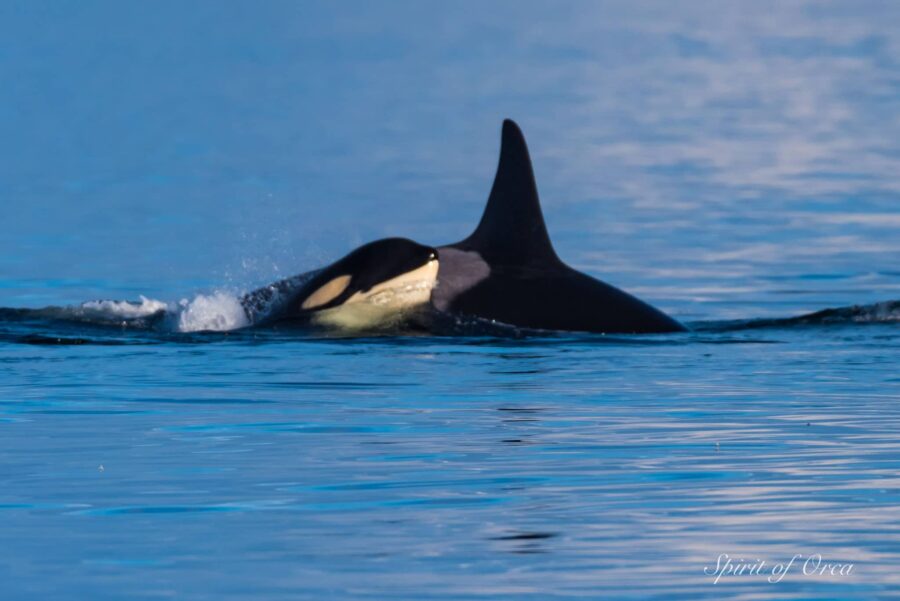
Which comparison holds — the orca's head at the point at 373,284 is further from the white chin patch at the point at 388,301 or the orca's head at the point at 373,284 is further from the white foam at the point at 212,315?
the white foam at the point at 212,315

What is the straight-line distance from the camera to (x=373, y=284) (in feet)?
56.0

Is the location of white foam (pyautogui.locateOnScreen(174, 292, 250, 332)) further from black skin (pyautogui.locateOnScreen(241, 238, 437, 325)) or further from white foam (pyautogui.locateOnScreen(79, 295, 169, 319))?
white foam (pyautogui.locateOnScreen(79, 295, 169, 319))

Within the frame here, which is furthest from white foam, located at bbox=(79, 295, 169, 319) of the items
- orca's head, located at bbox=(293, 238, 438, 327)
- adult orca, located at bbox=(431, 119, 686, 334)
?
adult orca, located at bbox=(431, 119, 686, 334)

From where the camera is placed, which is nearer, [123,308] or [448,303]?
[448,303]

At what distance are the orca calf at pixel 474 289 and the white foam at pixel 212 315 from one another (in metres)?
0.12

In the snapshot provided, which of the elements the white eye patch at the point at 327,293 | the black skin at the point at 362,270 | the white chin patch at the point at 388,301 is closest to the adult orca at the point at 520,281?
the white chin patch at the point at 388,301

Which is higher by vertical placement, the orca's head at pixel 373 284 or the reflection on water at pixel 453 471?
the orca's head at pixel 373 284

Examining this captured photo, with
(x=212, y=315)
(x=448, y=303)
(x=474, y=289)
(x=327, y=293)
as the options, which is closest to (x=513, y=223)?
(x=474, y=289)

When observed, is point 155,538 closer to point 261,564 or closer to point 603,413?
point 261,564

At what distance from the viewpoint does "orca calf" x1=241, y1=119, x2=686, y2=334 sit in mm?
16969

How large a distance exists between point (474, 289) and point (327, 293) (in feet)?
4.44

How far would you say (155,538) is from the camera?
7.63 metres

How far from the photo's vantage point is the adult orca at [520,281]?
17.3 m

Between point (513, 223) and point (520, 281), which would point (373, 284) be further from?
point (513, 223)
